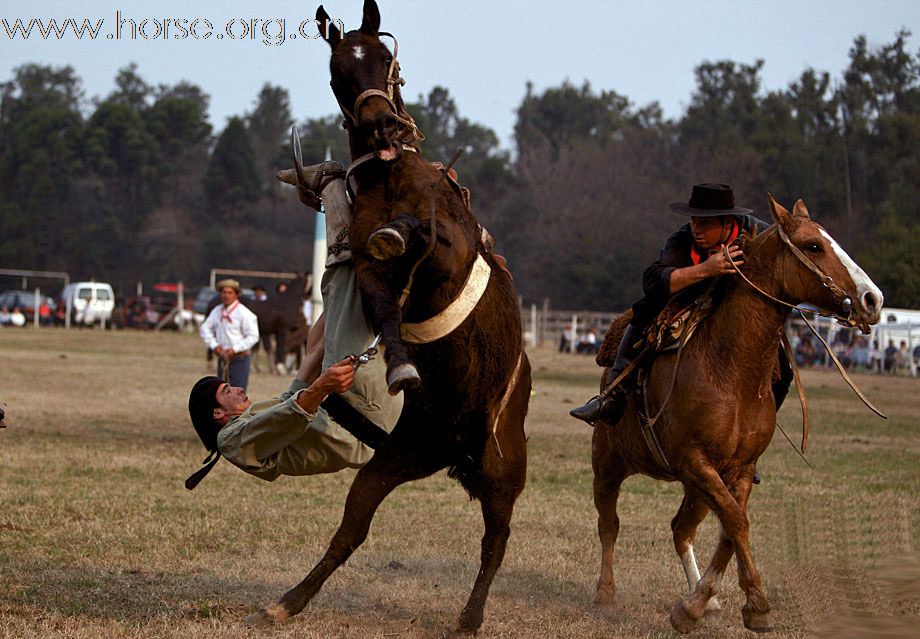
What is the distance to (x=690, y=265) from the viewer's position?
725 cm

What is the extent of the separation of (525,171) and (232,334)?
228 feet

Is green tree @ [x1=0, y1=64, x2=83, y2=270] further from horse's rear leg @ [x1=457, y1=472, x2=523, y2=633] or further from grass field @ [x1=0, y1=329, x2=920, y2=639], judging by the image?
horse's rear leg @ [x1=457, y1=472, x2=523, y2=633]

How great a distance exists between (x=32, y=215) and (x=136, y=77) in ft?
104

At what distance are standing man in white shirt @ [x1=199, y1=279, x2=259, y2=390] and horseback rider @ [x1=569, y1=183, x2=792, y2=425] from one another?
1004cm

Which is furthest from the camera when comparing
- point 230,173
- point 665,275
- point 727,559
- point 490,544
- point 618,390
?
point 230,173

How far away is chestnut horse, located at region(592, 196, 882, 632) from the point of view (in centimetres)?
633

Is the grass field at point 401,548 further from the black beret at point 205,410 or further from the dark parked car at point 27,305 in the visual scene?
the dark parked car at point 27,305

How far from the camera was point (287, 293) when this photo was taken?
1237 inches

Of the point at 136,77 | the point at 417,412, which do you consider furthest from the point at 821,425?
the point at 136,77

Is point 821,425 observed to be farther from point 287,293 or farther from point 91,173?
point 91,173

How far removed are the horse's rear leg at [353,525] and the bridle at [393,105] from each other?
1713 mm

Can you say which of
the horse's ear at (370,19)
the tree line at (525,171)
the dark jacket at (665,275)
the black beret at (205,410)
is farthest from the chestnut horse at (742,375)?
the tree line at (525,171)

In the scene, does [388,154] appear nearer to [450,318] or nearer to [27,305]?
[450,318]

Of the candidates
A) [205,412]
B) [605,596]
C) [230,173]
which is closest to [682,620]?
[605,596]
